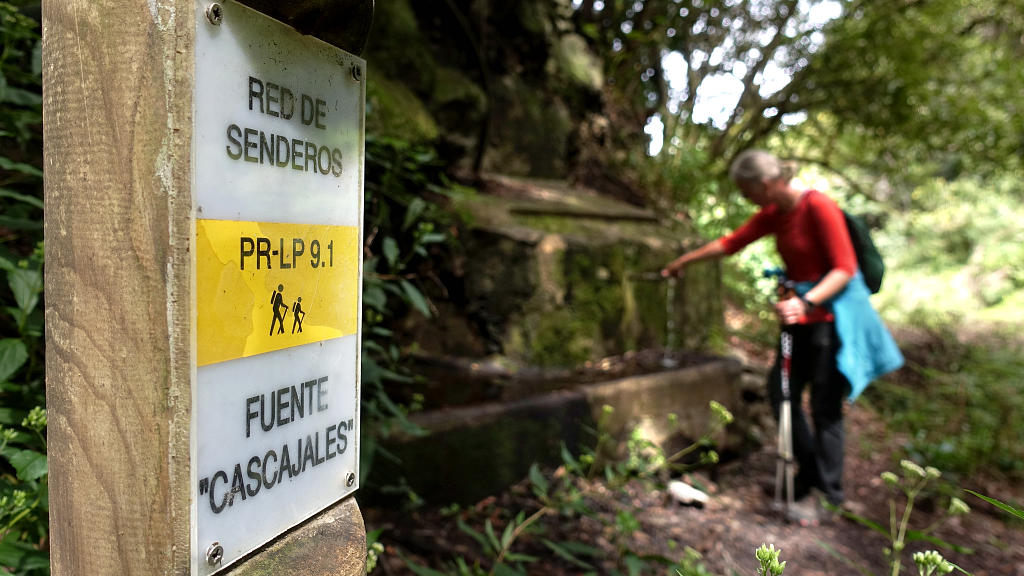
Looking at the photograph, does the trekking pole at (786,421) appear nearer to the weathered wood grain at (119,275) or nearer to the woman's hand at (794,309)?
the woman's hand at (794,309)

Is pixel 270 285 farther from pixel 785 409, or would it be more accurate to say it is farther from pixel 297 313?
pixel 785 409

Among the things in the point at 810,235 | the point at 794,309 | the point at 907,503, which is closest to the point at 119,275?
the point at 794,309

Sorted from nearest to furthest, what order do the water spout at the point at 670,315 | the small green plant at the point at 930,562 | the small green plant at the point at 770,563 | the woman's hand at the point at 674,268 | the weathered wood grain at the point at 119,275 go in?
the weathered wood grain at the point at 119,275, the small green plant at the point at 770,563, the small green plant at the point at 930,562, the woman's hand at the point at 674,268, the water spout at the point at 670,315

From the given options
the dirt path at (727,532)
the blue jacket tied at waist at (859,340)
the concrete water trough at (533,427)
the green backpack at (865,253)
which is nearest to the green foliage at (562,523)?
the dirt path at (727,532)

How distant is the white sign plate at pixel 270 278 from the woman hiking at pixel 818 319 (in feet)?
8.06

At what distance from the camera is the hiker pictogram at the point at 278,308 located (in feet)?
2.77

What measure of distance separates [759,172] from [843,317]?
80 cm

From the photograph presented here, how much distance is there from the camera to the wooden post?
70cm

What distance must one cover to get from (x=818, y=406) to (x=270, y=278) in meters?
2.91

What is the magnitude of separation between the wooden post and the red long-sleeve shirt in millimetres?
2802

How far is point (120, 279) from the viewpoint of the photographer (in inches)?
28.4

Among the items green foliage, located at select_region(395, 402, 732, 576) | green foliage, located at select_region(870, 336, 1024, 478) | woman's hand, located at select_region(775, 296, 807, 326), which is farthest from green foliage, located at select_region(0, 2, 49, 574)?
green foliage, located at select_region(870, 336, 1024, 478)

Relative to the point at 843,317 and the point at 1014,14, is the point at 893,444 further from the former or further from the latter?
the point at 1014,14

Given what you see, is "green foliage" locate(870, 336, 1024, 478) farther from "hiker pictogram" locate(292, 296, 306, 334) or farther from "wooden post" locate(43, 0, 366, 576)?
"wooden post" locate(43, 0, 366, 576)
